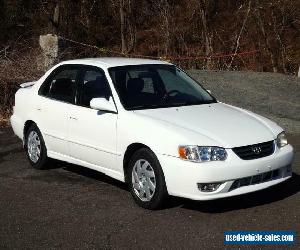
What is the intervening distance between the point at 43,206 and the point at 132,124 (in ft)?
4.36

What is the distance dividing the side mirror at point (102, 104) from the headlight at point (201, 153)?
115cm

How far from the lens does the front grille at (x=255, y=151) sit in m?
5.77

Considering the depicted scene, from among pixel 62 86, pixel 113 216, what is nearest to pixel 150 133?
pixel 113 216

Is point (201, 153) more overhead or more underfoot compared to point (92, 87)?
more underfoot

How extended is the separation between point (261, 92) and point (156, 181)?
8.54 metres

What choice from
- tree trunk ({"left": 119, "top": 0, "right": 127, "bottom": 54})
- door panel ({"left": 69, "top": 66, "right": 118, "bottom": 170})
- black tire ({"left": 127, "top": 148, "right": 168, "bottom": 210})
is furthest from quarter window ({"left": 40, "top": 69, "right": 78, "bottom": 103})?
tree trunk ({"left": 119, "top": 0, "right": 127, "bottom": 54})

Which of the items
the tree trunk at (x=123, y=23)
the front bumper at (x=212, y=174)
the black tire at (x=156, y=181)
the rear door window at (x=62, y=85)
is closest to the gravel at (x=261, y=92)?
the rear door window at (x=62, y=85)

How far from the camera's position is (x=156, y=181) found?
5.89 m

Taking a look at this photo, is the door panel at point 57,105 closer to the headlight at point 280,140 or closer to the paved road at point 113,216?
the paved road at point 113,216

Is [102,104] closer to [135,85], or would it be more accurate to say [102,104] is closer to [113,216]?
[135,85]

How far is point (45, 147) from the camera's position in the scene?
7789mm

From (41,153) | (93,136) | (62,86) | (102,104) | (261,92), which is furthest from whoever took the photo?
(261,92)

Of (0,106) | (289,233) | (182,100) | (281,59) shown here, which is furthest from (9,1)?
(289,233)

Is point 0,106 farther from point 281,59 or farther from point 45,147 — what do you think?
point 281,59
